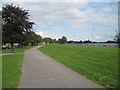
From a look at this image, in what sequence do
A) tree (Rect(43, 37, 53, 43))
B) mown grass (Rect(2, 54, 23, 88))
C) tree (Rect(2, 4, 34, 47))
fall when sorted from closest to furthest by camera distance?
mown grass (Rect(2, 54, 23, 88)), tree (Rect(2, 4, 34, 47)), tree (Rect(43, 37, 53, 43))

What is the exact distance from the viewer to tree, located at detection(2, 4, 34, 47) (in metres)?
34.7

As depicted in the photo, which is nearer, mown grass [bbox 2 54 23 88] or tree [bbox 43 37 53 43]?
mown grass [bbox 2 54 23 88]

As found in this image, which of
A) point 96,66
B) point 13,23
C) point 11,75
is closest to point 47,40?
point 13,23

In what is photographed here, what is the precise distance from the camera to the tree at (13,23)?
34.7 metres

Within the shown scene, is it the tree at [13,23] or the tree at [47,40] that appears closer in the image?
the tree at [13,23]

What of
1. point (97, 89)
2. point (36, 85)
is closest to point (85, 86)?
point (97, 89)

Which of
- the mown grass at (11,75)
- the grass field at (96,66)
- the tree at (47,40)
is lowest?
the grass field at (96,66)

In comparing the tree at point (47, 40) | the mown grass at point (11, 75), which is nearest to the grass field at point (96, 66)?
the mown grass at point (11, 75)

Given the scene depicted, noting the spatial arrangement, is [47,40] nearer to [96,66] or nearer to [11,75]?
[96,66]

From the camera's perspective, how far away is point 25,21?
119 ft

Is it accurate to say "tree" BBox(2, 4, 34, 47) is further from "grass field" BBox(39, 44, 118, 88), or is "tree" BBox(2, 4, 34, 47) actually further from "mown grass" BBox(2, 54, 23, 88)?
"mown grass" BBox(2, 54, 23, 88)

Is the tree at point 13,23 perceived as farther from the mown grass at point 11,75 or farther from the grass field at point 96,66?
the mown grass at point 11,75

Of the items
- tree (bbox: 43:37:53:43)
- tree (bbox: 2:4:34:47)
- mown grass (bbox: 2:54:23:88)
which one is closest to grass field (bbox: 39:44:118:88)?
mown grass (bbox: 2:54:23:88)

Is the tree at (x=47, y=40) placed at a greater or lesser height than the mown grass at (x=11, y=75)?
greater
